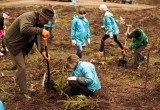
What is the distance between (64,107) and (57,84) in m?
0.66

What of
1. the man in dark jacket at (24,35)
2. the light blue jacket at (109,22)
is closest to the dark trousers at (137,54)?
the light blue jacket at (109,22)

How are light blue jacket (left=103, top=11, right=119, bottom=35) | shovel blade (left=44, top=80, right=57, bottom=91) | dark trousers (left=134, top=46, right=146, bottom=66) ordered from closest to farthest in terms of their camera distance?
shovel blade (left=44, top=80, right=57, bottom=91) → dark trousers (left=134, top=46, right=146, bottom=66) → light blue jacket (left=103, top=11, right=119, bottom=35)

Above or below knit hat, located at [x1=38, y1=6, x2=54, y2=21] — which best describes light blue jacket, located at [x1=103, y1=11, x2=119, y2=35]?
below

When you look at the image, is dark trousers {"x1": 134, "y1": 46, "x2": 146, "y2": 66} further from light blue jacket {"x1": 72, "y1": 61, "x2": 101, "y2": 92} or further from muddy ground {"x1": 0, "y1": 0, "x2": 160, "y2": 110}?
light blue jacket {"x1": 72, "y1": 61, "x2": 101, "y2": 92}

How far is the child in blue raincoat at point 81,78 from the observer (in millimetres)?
6961

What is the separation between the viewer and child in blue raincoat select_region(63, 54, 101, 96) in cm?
696

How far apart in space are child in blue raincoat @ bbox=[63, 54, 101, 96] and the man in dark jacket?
60 cm

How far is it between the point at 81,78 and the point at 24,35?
129 cm

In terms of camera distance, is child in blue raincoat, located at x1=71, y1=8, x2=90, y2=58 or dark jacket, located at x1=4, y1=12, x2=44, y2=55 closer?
dark jacket, located at x1=4, y1=12, x2=44, y2=55

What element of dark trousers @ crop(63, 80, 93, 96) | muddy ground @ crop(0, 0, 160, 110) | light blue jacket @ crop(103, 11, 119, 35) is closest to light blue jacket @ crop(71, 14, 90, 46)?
muddy ground @ crop(0, 0, 160, 110)

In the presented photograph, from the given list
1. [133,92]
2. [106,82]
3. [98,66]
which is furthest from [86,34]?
[133,92]

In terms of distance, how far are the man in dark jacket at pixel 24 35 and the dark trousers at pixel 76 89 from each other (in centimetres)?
73

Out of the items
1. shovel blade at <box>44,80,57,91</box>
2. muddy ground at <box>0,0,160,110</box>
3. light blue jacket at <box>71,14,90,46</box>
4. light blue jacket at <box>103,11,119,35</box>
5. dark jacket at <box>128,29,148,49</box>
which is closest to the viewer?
muddy ground at <box>0,0,160,110</box>

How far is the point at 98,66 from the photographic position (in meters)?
10.2
